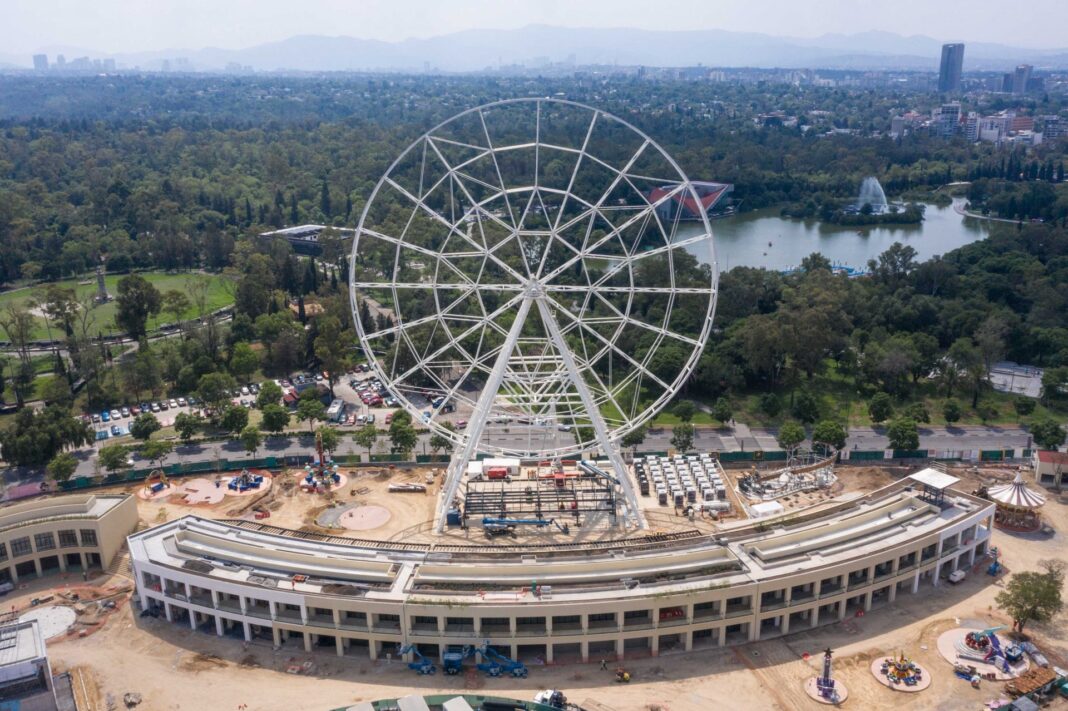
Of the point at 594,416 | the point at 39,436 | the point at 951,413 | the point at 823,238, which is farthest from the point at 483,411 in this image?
the point at 823,238

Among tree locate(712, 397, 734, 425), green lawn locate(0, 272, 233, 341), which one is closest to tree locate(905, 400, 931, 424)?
tree locate(712, 397, 734, 425)

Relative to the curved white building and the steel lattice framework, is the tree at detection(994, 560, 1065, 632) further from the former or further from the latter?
the steel lattice framework

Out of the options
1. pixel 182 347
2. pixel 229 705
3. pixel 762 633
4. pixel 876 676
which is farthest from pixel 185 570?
pixel 182 347

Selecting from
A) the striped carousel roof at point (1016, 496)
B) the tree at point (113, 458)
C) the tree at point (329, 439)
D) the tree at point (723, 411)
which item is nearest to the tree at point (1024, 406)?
the striped carousel roof at point (1016, 496)

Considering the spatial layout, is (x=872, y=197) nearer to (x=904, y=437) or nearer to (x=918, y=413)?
(x=918, y=413)

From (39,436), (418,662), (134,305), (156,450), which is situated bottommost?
(418,662)

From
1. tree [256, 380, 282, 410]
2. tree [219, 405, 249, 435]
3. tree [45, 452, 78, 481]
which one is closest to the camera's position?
tree [45, 452, 78, 481]

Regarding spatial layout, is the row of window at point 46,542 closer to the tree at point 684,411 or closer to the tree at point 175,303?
the tree at point 684,411
